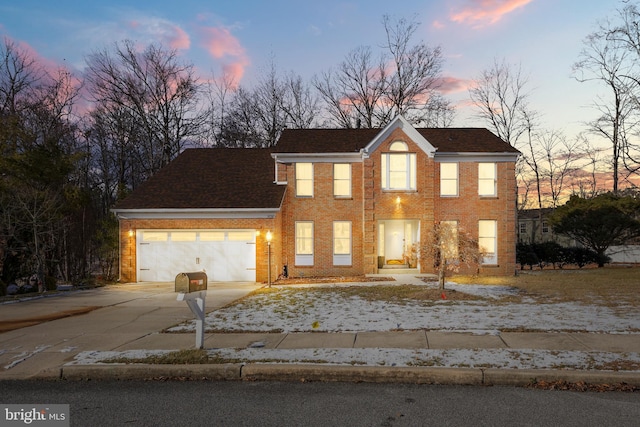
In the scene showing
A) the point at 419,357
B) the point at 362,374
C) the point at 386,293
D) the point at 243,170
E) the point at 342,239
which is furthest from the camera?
the point at 243,170

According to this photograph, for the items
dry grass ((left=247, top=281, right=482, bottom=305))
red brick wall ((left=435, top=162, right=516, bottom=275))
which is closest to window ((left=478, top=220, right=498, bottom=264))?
red brick wall ((left=435, top=162, right=516, bottom=275))

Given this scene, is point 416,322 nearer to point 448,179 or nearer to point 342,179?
point 342,179

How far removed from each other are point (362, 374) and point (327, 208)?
16267 millimetres

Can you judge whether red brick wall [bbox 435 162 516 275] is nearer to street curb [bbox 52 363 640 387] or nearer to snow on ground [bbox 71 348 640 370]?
snow on ground [bbox 71 348 640 370]

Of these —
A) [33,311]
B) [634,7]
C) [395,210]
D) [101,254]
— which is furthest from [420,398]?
[634,7]

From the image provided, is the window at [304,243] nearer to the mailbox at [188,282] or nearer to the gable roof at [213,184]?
the gable roof at [213,184]

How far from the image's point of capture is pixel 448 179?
22.6 meters

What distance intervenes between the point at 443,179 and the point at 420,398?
59.2ft

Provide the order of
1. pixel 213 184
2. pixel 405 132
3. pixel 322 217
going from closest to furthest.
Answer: pixel 405 132 < pixel 322 217 < pixel 213 184

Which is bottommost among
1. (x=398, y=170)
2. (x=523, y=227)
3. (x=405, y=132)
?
(x=523, y=227)

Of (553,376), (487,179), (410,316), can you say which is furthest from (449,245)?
(553,376)

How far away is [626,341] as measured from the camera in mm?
7988

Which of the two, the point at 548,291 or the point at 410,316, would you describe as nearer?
the point at 410,316

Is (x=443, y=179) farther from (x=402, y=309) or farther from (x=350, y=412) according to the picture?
(x=350, y=412)
